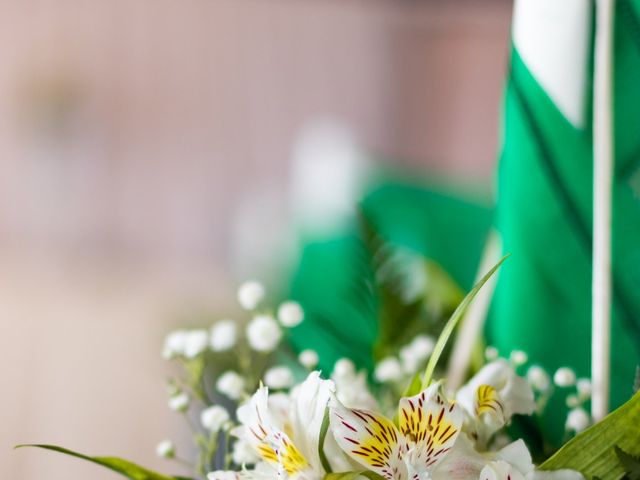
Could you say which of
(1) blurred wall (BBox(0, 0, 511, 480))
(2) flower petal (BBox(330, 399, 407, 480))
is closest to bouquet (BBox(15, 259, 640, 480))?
(2) flower petal (BBox(330, 399, 407, 480))

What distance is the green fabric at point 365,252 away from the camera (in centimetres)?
54

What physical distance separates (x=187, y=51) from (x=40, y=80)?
0.53 metres

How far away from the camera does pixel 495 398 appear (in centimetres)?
28

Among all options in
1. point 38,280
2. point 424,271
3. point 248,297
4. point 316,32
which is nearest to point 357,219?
point 424,271

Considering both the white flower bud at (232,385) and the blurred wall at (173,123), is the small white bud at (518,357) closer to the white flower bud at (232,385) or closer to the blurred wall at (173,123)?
the white flower bud at (232,385)

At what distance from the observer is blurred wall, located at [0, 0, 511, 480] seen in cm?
296

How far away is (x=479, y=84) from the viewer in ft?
11.1

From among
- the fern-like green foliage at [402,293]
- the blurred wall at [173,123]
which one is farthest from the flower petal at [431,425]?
the blurred wall at [173,123]

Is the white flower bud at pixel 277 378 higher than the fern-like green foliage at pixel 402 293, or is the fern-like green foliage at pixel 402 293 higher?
the white flower bud at pixel 277 378

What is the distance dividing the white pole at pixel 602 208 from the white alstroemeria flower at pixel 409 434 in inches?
4.8

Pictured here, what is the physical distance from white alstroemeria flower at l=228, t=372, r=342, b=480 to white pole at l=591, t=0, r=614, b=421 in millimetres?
134

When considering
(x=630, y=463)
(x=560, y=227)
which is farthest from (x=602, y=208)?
(x=630, y=463)

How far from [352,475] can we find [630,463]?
80 millimetres

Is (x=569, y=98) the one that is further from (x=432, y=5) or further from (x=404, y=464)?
(x=432, y=5)
